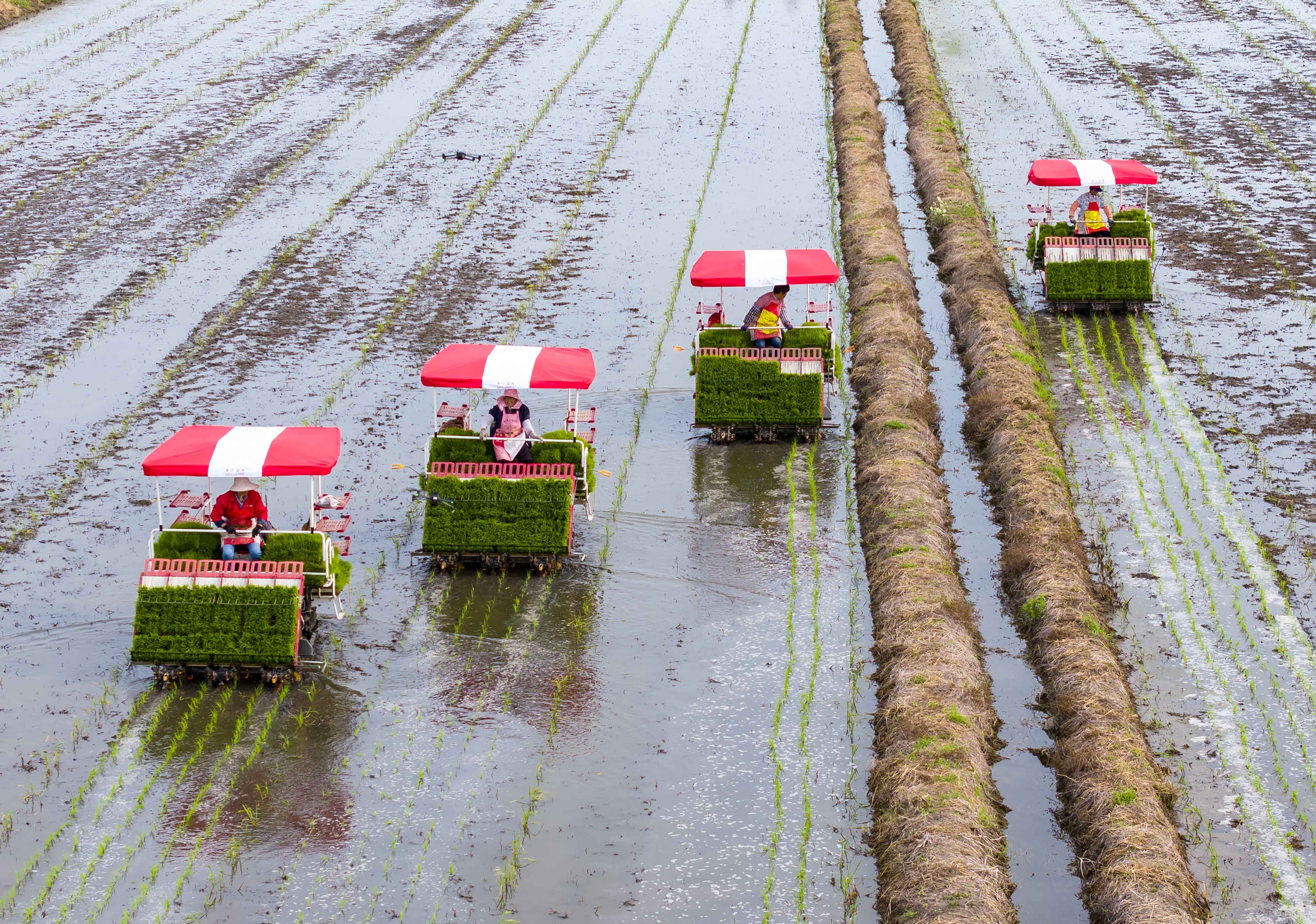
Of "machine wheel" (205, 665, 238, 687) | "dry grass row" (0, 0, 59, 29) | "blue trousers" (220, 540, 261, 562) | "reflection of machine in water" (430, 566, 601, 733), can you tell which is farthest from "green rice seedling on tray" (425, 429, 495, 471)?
"dry grass row" (0, 0, 59, 29)

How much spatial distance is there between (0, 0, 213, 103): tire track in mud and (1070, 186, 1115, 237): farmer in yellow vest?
29.8 meters

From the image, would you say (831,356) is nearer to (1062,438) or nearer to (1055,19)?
(1062,438)

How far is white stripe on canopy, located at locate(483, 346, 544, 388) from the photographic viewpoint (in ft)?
58.9

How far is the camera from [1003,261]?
2986 centimetres

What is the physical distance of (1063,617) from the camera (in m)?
16.2

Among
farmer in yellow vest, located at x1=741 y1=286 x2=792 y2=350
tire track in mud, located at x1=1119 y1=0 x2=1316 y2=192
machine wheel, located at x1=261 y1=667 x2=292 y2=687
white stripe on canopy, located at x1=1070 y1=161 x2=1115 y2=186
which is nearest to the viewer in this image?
machine wheel, located at x1=261 y1=667 x2=292 y2=687

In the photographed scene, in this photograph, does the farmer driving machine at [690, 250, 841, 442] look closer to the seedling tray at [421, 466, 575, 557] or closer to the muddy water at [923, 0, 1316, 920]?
the muddy water at [923, 0, 1316, 920]

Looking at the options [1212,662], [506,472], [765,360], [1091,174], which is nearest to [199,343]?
[506,472]

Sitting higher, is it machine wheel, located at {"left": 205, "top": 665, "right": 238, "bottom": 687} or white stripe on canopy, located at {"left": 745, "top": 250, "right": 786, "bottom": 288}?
white stripe on canopy, located at {"left": 745, "top": 250, "right": 786, "bottom": 288}

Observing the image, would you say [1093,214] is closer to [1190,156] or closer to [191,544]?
[1190,156]

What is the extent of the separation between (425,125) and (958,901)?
32.4m

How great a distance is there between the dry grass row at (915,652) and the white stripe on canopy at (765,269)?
2442mm

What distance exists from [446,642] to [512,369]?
362 centimetres

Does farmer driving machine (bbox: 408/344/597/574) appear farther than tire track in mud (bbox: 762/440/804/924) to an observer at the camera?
Yes
